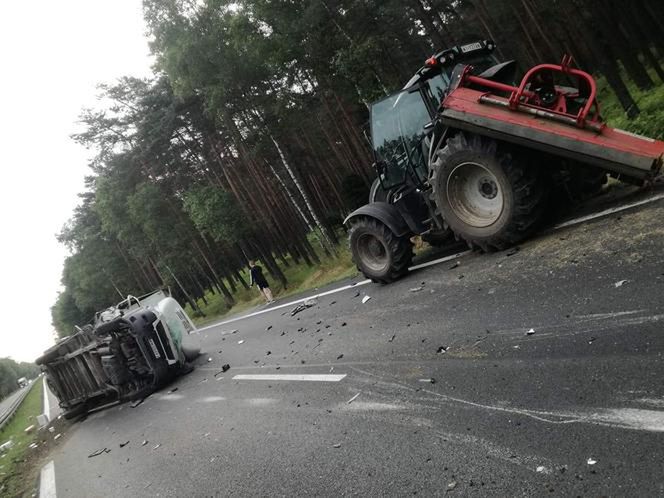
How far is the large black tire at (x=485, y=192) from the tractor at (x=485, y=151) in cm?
1

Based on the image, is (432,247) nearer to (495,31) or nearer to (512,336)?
(512,336)

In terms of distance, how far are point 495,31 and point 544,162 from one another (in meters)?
20.7

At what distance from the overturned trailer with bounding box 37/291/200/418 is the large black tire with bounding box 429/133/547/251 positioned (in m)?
6.68

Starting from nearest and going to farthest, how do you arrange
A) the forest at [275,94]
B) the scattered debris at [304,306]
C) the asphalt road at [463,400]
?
the asphalt road at [463,400] → the scattered debris at [304,306] → the forest at [275,94]

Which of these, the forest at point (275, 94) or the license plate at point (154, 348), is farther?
the forest at point (275, 94)

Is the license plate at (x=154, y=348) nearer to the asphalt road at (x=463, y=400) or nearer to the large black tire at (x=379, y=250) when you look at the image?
the asphalt road at (x=463, y=400)

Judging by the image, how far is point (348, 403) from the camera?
15.2ft

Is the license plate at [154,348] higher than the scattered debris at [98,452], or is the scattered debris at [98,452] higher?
the license plate at [154,348]

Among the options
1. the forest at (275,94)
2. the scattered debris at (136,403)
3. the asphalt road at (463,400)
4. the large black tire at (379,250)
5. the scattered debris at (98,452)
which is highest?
the forest at (275,94)

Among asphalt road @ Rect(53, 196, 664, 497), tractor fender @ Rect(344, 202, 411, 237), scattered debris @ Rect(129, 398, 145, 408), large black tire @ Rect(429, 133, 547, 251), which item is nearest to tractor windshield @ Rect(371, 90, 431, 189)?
tractor fender @ Rect(344, 202, 411, 237)

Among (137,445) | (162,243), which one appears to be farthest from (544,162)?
(162,243)

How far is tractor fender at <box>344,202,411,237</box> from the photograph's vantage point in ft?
25.7

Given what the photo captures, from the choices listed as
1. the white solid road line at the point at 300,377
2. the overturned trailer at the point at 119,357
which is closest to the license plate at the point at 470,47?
the white solid road line at the point at 300,377

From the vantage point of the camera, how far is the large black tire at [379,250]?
8.03 meters
